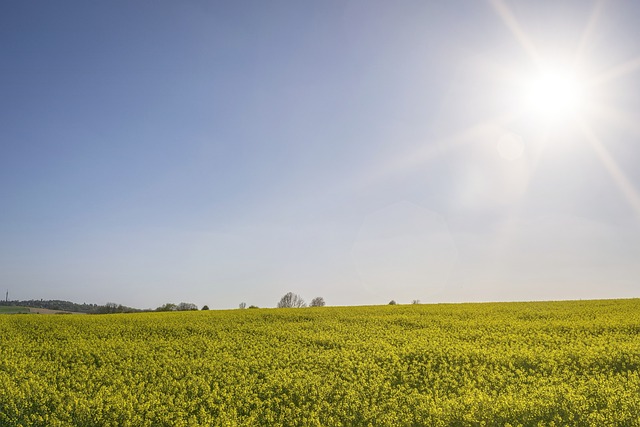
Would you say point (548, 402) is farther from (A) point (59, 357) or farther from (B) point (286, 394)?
(A) point (59, 357)

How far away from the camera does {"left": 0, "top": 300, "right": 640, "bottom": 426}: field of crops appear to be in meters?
12.4

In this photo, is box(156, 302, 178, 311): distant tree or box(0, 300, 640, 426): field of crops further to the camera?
box(156, 302, 178, 311): distant tree

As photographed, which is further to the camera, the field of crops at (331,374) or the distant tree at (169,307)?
the distant tree at (169,307)

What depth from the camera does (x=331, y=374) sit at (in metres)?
16.3

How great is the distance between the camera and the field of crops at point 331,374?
12422mm

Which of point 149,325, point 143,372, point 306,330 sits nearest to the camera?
point 143,372

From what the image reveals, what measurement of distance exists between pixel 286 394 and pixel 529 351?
1066 cm

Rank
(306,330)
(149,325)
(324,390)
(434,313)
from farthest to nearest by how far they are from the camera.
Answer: (434,313), (149,325), (306,330), (324,390)

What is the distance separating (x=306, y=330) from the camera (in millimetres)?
27531

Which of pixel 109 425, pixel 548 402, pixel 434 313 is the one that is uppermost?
pixel 434 313

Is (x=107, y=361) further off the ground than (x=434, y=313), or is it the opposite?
(x=434, y=313)

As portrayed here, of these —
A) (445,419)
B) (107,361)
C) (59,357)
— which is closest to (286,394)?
(445,419)

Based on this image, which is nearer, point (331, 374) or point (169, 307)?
point (331, 374)

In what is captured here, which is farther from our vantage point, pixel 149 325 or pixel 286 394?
pixel 149 325
